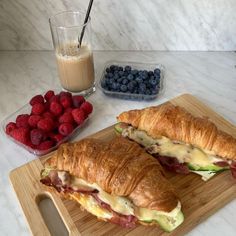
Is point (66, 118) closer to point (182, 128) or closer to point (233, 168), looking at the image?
point (182, 128)

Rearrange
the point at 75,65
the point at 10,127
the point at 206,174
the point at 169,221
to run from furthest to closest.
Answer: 1. the point at 75,65
2. the point at 10,127
3. the point at 206,174
4. the point at 169,221

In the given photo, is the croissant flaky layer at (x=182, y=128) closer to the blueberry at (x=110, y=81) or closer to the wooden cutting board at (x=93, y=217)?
the wooden cutting board at (x=93, y=217)

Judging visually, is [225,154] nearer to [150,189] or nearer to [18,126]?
[150,189]

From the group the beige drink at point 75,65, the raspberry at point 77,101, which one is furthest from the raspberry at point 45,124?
the beige drink at point 75,65

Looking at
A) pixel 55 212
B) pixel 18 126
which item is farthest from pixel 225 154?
pixel 18 126

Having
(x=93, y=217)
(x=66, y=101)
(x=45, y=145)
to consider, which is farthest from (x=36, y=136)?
(x=93, y=217)

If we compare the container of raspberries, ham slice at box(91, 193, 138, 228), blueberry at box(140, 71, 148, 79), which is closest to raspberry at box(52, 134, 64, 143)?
the container of raspberries
